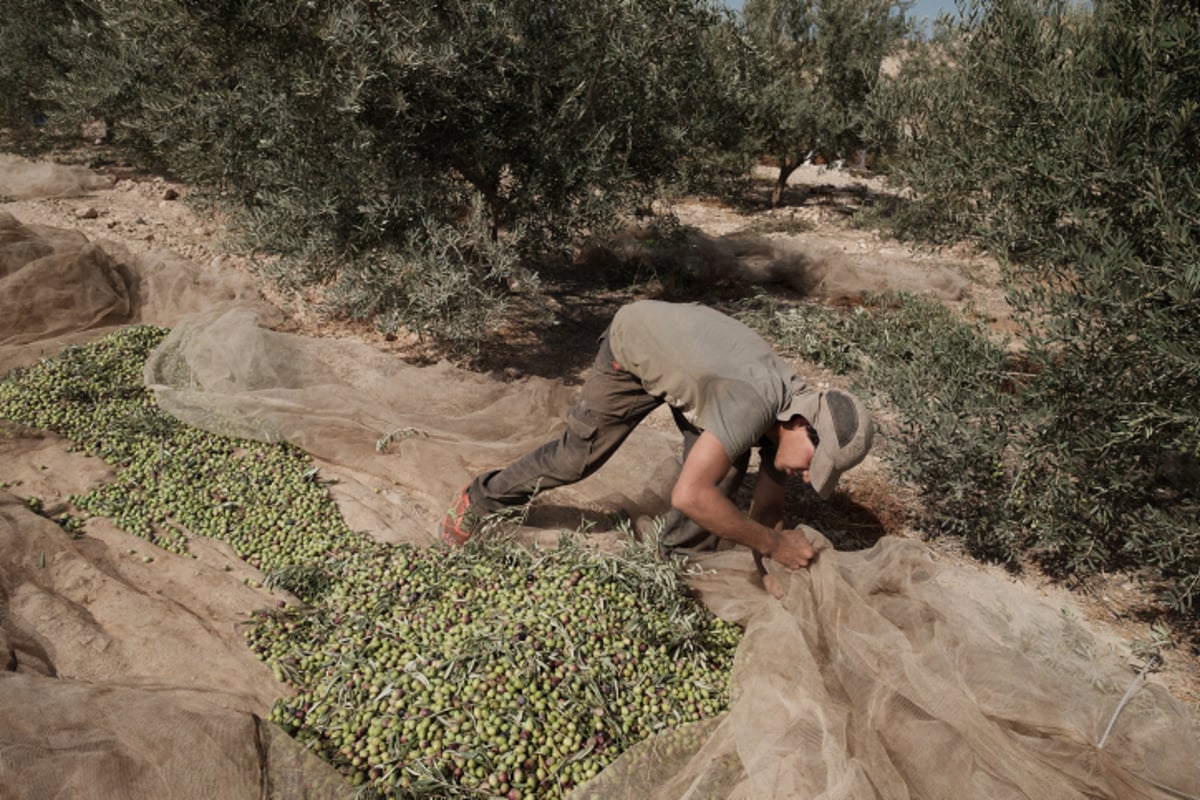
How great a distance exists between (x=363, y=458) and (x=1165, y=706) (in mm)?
3874

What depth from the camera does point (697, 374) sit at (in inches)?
125

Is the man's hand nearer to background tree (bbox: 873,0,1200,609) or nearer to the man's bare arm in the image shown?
the man's bare arm

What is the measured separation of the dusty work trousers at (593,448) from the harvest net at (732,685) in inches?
7.6

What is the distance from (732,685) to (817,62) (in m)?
13.0

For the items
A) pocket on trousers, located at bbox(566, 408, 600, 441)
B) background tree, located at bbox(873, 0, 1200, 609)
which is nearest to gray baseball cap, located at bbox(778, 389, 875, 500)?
pocket on trousers, located at bbox(566, 408, 600, 441)

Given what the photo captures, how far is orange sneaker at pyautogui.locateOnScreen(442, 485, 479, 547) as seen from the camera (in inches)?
152

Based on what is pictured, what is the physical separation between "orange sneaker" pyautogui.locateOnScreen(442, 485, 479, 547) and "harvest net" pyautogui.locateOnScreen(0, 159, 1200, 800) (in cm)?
22

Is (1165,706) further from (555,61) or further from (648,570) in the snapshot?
(555,61)

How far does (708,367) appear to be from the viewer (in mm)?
3137

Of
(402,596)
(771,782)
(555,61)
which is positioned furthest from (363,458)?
(555,61)

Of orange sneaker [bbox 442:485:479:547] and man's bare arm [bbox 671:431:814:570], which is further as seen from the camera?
orange sneaker [bbox 442:485:479:547]

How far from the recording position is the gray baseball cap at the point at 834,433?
2832 millimetres

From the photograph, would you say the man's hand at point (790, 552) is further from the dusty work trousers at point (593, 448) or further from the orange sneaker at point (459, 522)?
the orange sneaker at point (459, 522)

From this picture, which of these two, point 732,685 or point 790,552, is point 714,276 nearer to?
point 790,552
